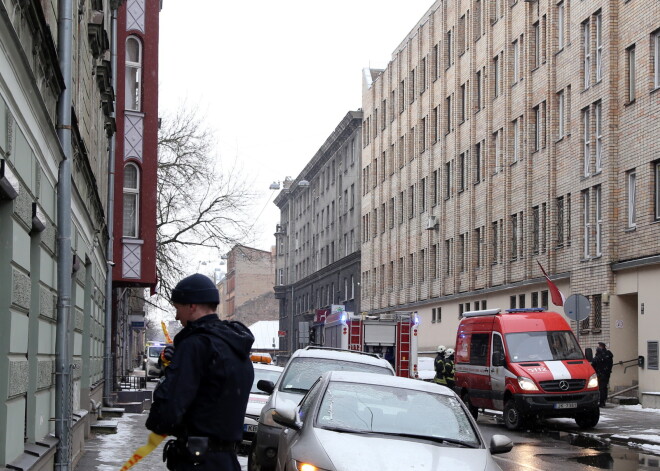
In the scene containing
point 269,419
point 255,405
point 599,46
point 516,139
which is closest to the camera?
point 269,419

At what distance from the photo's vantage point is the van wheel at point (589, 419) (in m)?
23.2

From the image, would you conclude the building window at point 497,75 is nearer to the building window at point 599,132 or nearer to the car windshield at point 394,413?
the building window at point 599,132

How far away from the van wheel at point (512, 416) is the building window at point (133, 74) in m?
13.9

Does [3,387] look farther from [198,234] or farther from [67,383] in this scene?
[198,234]

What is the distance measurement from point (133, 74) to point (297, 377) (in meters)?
17.9

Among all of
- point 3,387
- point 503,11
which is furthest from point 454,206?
point 3,387

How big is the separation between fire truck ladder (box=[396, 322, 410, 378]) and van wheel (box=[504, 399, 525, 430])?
10709 millimetres

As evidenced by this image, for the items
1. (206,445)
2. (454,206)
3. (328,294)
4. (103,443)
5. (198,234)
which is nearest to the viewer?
(206,445)

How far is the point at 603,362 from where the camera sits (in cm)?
3023

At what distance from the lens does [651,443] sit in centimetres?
1992

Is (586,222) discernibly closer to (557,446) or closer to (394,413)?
(557,446)

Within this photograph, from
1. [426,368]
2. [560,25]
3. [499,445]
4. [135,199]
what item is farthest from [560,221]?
[499,445]

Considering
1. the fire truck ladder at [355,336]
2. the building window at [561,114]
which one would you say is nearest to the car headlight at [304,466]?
the fire truck ladder at [355,336]

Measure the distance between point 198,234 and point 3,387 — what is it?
37109 millimetres
